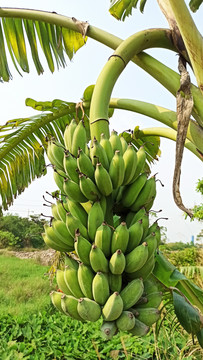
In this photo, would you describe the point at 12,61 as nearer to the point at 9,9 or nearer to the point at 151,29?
the point at 9,9

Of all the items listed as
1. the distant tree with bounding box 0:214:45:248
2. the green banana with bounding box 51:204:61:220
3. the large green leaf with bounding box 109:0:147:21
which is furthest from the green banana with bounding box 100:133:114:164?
the distant tree with bounding box 0:214:45:248

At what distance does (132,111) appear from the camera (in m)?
1.63

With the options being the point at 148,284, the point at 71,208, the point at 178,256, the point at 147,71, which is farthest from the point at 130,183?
the point at 178,256

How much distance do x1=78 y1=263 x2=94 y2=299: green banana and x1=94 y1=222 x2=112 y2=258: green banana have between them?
7 cm

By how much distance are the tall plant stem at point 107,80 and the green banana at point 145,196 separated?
7.4 inches

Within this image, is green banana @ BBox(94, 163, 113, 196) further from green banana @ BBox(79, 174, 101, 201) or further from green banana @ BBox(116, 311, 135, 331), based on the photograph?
green banana @ BBox(116, 311, 135, 331)

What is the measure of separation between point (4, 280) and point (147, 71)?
7.14m

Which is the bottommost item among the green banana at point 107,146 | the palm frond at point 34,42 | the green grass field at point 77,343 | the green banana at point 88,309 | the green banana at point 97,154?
the green grass field at point 77,343

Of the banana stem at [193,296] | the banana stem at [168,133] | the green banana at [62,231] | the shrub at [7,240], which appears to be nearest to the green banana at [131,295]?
the green banana at [62,231]

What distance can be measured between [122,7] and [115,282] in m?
1.81

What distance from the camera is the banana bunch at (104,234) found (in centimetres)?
87

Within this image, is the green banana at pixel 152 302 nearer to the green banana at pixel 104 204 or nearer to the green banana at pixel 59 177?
the green banana at pixel 104 204

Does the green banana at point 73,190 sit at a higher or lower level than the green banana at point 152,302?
higher

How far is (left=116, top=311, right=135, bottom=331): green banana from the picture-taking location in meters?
0.85
